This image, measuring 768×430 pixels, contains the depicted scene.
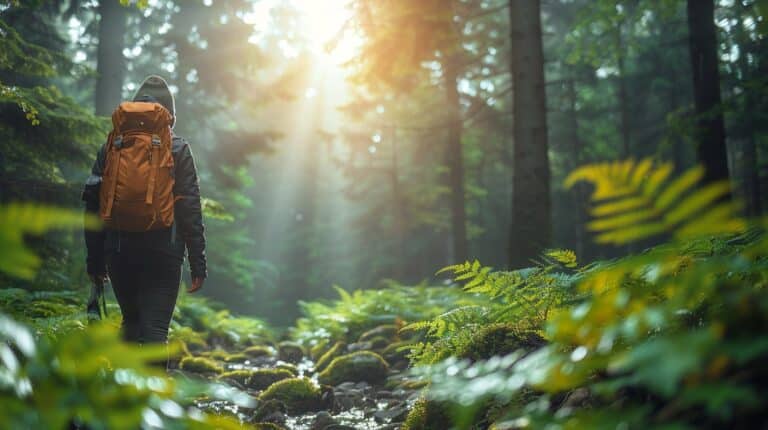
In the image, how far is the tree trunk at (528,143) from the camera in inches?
267

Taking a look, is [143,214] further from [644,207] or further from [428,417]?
[644,207]

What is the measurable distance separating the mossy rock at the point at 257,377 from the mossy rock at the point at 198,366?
0.39 metres

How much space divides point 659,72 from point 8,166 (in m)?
27.1

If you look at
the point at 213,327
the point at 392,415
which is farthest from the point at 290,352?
the point at 392,415

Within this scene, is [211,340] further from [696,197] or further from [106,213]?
[696,197]

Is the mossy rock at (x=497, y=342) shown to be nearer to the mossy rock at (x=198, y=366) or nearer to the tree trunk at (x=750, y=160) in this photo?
the mossy rock at (x=198, y=366)

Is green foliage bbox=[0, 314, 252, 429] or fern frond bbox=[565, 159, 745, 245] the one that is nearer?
green foliage bbox=[0, 314, 252, 429]

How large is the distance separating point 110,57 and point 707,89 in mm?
13385

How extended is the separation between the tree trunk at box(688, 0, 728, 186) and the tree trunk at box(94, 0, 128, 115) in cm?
1260

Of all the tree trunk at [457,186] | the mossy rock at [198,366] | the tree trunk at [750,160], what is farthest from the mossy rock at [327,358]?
the tree trunk at [750,160]

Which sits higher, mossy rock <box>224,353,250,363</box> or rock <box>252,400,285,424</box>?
rock <box>252,400,285,424</box>

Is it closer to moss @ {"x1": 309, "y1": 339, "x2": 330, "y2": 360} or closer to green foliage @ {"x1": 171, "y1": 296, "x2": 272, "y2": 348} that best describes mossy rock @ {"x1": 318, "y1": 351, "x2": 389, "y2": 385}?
moss @ {"x1": 309, "y1": 339, "x2": 330, "y2": 360}

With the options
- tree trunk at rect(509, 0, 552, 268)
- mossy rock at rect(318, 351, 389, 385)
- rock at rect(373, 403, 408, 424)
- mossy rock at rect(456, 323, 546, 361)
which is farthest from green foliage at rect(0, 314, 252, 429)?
tree trunk at rect(509, 0, 552, 268)

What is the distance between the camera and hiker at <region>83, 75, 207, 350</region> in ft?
11.1
